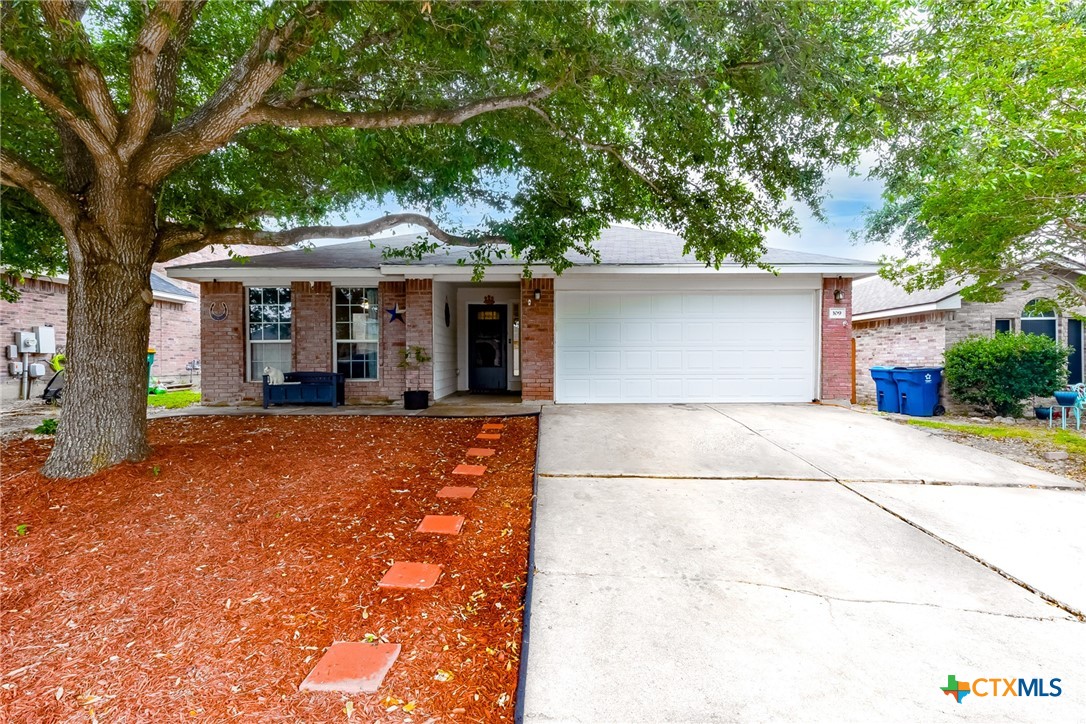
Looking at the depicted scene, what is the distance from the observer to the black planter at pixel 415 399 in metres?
8.58

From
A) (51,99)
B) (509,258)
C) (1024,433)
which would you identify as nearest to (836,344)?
(1024,433)

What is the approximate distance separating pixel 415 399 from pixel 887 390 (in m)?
10.3

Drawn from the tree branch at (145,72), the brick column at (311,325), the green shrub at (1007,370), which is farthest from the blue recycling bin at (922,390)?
the tree branch at (145,72)

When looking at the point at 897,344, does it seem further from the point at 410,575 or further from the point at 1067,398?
the point at 410,575

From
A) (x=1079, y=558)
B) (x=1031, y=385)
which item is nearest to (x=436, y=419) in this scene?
(x=1079, y=558)

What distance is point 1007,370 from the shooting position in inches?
359

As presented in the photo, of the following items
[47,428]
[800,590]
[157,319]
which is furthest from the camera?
[157,319]

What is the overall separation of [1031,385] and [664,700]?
1177cm

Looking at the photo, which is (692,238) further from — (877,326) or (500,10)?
(877,326)

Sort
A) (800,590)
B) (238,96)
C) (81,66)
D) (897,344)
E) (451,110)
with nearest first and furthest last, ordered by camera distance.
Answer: (800,590), (81,66), (238,96), (451,110), (897,344)

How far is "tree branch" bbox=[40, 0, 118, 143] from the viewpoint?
10.8 ft

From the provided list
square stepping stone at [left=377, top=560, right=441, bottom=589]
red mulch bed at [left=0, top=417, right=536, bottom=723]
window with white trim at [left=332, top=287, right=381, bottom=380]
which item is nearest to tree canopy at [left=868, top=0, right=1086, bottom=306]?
red mulch bed at [left=0, top=417, right=536, bottom=723]

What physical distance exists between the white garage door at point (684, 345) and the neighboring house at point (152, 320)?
25.4 ft

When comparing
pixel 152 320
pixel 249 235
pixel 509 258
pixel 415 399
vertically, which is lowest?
pixel 415 399
